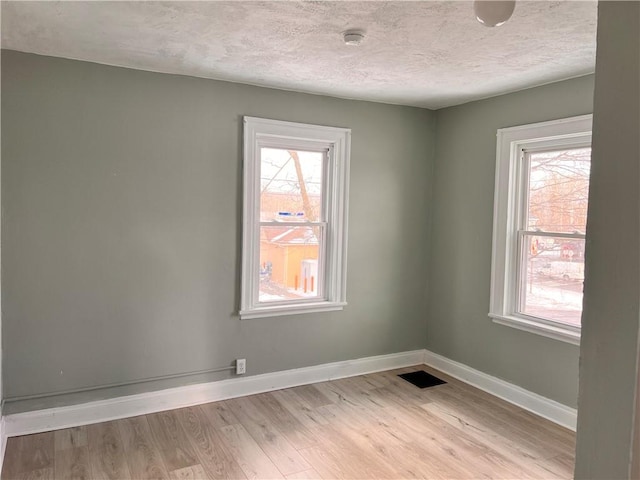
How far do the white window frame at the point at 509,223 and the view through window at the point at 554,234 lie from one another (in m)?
0.05

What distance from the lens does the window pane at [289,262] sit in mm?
3793

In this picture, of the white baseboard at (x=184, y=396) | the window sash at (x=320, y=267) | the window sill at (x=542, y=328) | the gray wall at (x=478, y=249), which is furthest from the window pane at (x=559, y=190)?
the white baseboard at (x=184, y=396)

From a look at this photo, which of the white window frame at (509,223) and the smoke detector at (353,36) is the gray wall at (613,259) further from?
the white window frame at (509,223)

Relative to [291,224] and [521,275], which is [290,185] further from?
[521,275]

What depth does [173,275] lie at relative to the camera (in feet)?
11.1

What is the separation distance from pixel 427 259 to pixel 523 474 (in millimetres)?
2162

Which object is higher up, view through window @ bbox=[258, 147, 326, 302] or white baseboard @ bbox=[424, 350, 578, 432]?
view through window @ bbox=[258, 147, 326, 302]

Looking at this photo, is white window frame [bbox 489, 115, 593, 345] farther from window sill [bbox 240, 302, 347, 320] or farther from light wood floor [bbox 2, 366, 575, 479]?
window sill [bbox 240, 302, 347, 320]

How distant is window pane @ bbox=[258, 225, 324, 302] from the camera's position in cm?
379

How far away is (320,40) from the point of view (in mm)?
2580

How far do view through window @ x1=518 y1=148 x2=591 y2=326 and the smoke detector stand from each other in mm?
1824

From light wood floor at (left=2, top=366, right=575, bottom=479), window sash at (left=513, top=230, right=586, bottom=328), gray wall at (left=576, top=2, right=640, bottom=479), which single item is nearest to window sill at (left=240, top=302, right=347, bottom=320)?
light wood floor at (left=2, top=366, right=575, bottom=479)

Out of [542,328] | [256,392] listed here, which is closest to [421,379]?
[542,328]

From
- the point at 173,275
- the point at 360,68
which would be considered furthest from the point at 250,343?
the point at 360,68
